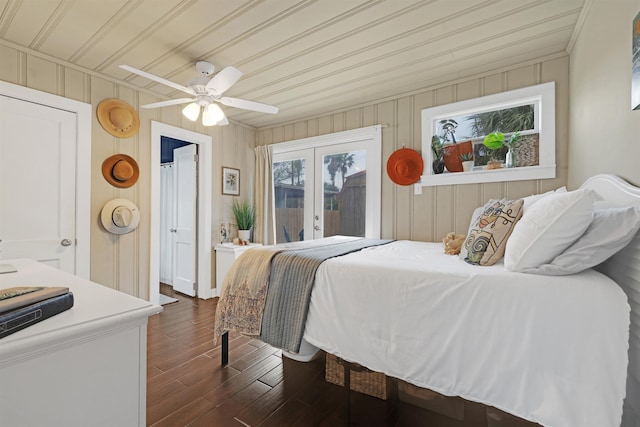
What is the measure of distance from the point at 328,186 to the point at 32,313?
138 inches

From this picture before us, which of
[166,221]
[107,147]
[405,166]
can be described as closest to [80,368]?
[107,147]

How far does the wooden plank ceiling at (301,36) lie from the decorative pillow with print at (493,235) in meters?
1.35

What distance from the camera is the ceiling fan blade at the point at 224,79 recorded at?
2.02 metres

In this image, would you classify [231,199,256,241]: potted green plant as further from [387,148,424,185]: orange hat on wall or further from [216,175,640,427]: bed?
[216,175,640,427]: bed

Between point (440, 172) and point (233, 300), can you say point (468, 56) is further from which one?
point (233, 300)

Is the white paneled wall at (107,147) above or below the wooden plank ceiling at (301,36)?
below

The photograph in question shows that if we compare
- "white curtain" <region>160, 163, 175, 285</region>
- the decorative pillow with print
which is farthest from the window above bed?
"white curtain" <region>160, 163, 175, 285</region>

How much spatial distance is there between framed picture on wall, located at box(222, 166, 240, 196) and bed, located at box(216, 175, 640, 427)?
2931mm

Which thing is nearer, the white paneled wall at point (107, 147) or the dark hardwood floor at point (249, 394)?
the dark hardwood floor at point (249, 394)

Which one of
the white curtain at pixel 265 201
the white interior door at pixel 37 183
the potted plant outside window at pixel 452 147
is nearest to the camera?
the white interior door at pixel 37 183

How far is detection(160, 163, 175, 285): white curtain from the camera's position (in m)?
4.52

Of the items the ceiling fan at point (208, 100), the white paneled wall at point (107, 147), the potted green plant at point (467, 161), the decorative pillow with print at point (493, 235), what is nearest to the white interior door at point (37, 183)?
the white paneled wall at point (107, 147)

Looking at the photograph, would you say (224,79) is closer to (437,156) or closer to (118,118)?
(118,118)

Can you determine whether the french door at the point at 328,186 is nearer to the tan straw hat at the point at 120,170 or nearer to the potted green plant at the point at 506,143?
the potted green plant at the point at 506,143
